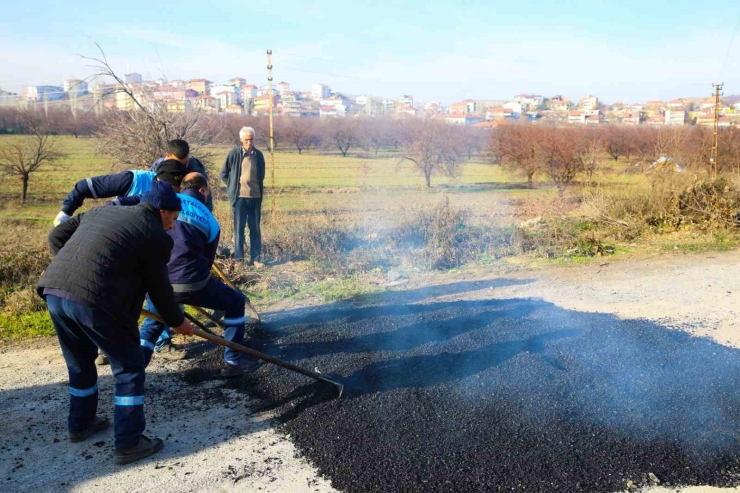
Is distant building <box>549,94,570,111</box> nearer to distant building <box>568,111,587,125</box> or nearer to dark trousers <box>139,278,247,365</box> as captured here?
distant building <box>568,111,587,125</box>

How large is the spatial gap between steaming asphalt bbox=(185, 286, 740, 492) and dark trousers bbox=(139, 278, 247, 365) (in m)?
0.35

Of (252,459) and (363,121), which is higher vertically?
(363,121)

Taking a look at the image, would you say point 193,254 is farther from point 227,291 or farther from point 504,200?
point 504,200

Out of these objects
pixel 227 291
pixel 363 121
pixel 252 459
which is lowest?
pixel 252 459

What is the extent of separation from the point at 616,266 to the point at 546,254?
0.98 meters

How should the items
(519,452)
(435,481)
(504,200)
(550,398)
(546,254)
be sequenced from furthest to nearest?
(504,200) < (546,254) < (550,398) < (519,452) < (435,481)

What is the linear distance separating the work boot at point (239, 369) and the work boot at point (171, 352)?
0.60 metres

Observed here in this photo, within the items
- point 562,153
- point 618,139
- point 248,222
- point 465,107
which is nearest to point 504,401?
point 248,222

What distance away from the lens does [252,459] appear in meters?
3.47

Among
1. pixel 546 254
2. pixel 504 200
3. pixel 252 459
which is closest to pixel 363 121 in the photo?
pixel 504 200

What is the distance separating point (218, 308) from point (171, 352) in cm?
94

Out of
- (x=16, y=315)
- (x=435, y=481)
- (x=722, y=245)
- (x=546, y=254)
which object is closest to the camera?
(x=435, y=481)

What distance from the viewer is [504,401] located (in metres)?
3.96

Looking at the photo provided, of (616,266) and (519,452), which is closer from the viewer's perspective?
(519,452)
